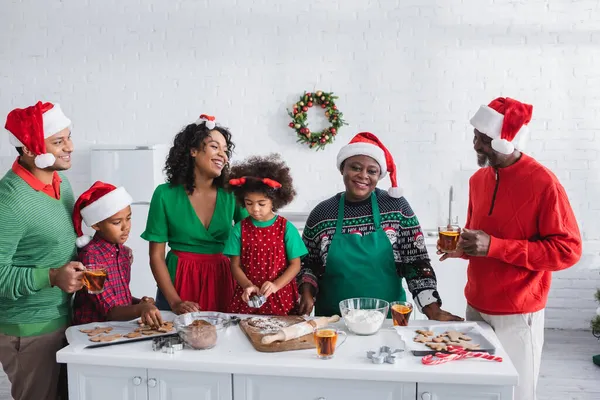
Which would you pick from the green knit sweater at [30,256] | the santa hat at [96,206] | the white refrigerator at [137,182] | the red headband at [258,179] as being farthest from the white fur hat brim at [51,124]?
the white refrigerator at [137,182]

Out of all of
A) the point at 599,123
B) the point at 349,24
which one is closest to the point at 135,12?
the point at 349,24

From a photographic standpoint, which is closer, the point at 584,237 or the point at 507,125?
the point at 507,125

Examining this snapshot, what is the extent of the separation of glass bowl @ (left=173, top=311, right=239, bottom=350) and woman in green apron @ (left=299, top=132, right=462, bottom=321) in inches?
16.4

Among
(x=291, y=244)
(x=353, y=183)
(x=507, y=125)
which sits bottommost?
(x=291, y=244)

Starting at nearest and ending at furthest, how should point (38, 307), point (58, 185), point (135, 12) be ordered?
point (38, 307) < point (58, 185) < point (135, 12)

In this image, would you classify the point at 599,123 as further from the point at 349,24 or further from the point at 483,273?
the point at 483,273

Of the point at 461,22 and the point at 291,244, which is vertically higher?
the point at 461,22

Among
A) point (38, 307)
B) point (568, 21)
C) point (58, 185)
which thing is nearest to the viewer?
point (38, 307)

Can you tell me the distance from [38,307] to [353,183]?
137 cm

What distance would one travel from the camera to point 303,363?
1936mm

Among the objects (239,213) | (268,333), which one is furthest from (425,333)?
(239,213)

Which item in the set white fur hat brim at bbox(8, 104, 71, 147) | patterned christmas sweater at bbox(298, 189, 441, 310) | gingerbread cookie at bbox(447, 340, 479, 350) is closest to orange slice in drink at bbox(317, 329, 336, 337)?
gingerbread cookie at bbox(447, 340, 479, 350)

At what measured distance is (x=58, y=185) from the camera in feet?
7.84

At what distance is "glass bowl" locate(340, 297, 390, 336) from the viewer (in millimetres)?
2180
